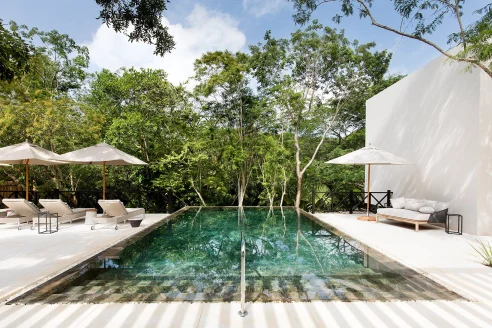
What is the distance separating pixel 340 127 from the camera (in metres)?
19.4

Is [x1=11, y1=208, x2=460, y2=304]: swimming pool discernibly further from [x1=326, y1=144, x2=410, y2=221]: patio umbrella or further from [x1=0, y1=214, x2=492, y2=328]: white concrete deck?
[x1=326, y1=144, x2=410, y2=221]: patio umbrella

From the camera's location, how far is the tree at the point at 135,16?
17.5 feet

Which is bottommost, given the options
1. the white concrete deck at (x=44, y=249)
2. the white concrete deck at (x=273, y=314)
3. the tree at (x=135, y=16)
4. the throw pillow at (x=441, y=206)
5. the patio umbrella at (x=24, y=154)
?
the white concrete deck at (x=44, y=249)

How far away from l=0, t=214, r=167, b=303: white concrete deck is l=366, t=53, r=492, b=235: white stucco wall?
28.5ft

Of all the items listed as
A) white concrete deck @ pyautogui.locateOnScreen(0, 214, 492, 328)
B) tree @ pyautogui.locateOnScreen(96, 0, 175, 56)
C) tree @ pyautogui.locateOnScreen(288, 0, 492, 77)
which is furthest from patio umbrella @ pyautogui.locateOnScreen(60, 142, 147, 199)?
tree @ pyautogui.locateOnScreen(288, 0, 492, 77)

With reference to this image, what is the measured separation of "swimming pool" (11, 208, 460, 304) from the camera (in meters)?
3.58

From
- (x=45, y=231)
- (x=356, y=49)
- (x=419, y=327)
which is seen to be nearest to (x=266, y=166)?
(x=356, y=49)

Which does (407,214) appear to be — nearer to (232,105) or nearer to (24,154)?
(232,105)

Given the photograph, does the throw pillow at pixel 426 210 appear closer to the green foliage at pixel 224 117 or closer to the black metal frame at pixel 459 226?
the black metal frame at pixel 459 226

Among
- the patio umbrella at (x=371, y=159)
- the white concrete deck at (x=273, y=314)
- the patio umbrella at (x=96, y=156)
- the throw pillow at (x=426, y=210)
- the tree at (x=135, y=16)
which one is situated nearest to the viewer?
the white concrete deck at (x=273, y=314)

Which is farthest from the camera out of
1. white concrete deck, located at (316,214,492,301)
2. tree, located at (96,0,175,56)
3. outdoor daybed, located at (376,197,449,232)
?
outdoor daybed, located at (376,197,449,232)

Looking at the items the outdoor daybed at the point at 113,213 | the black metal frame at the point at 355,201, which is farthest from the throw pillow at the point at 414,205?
the outdoor daybed at the point at 113,213

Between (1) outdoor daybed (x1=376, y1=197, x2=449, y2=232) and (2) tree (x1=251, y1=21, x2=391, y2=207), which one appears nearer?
(1) outdoor daybed (x1=376, y1=197, x2=449, y2=232)

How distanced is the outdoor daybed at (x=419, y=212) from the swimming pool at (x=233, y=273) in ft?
7.01
